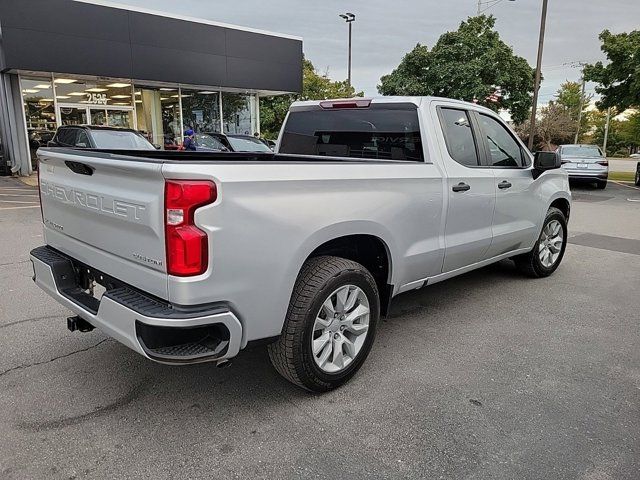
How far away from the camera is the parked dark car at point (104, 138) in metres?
11.5

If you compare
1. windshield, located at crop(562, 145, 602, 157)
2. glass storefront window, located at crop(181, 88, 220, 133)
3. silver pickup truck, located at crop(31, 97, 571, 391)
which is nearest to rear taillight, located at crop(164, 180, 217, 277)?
silver pickup truck, located at crop(31, 97, 571, 391)

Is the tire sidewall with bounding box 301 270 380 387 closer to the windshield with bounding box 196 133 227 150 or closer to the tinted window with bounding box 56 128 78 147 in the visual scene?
the windshield with bounding box 196 133 227 150

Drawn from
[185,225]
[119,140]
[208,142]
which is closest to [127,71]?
[208,142]

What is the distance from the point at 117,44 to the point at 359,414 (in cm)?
1640

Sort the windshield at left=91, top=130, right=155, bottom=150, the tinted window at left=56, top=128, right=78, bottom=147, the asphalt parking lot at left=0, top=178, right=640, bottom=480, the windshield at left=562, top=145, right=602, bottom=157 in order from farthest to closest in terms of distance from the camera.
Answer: the windshield at left=562, top=145, right=602, bottom=157
the tinted window at left=56, top=128, right=78, bottom=147
the windshield at left=91, top=130, right=155, bottom=150
the asphalt parking lot at left=0, top=178, right=640, bottom=480

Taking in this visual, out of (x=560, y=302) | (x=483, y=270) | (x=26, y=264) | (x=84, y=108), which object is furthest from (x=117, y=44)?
(x=560, y=302)

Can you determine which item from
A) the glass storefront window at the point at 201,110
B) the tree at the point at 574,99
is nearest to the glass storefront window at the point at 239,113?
the glass storefront window at the point at 201,110

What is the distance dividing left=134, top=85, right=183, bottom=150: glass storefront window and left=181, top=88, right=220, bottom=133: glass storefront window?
1.27ft

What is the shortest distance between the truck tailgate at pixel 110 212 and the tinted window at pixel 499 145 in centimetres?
326

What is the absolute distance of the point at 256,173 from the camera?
2520 millimetres

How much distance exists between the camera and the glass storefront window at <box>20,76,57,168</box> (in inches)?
645

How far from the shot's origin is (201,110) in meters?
20.2

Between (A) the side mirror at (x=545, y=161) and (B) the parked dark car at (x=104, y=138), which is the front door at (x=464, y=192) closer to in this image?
(A) the side mirror at (x=545, y=161)

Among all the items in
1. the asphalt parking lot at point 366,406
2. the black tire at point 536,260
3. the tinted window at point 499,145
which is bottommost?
the asphalt parking lot at point 366,406
